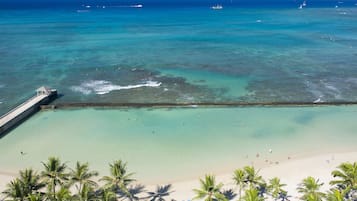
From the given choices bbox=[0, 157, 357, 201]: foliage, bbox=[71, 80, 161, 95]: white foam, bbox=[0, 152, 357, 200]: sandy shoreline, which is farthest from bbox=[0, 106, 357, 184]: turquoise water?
bbox=[71, 80, 161, 95]: white foam

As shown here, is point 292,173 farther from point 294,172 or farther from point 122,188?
point 122,188

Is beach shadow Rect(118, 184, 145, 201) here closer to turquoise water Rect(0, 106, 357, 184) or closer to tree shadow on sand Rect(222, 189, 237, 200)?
turquoise water Rect(0, 106, 357, 184)

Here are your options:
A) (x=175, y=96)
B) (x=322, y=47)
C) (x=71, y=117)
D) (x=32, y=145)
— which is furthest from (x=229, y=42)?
(x=32, y=145)

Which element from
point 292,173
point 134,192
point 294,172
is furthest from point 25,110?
point 294,172

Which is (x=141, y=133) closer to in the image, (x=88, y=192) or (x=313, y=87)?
(x=88, y=192)

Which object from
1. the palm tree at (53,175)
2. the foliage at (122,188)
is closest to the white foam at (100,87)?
the foliage at (122,188)

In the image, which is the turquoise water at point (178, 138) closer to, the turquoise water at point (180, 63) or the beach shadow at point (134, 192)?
the beach shadow at point (134, 192)
